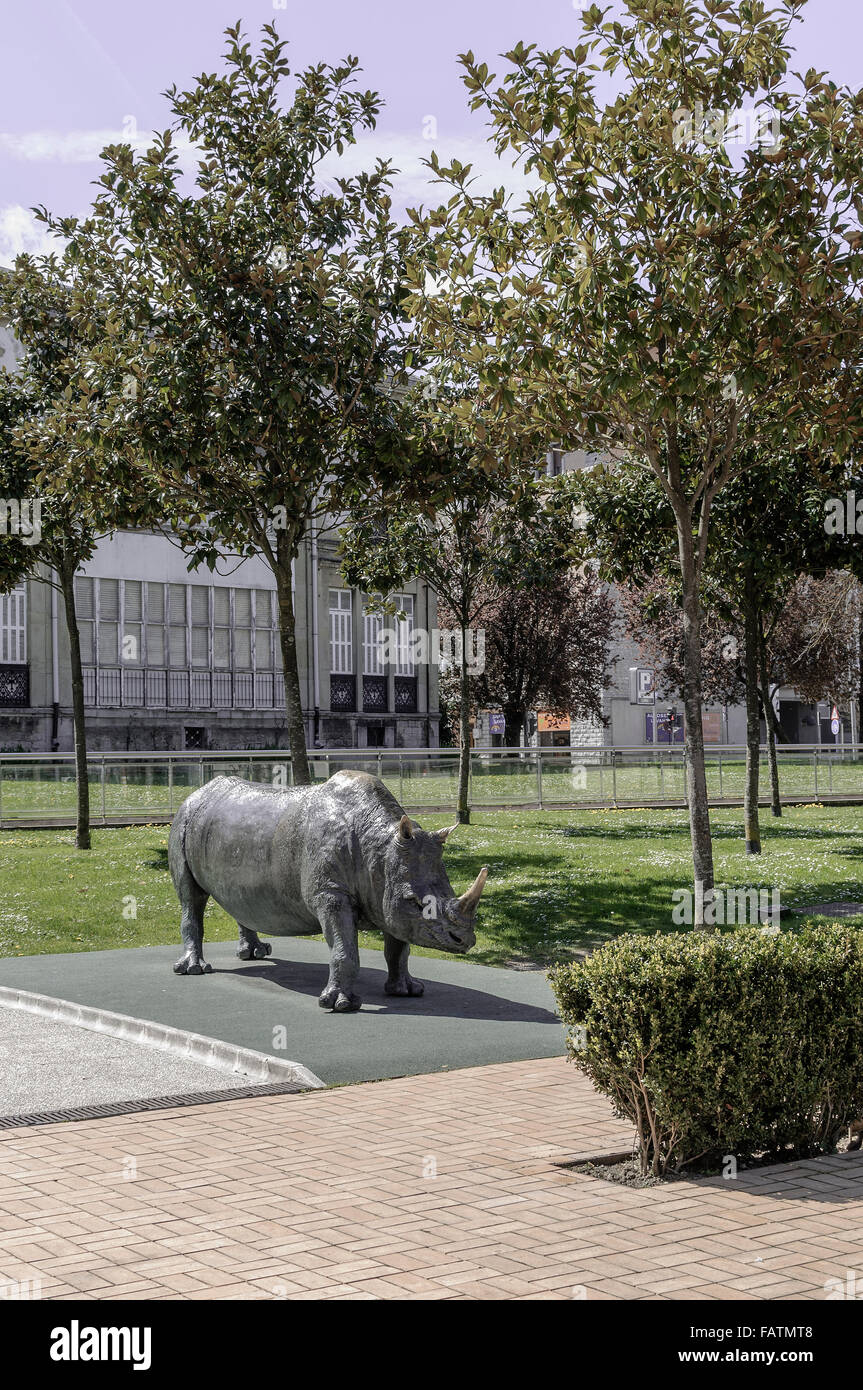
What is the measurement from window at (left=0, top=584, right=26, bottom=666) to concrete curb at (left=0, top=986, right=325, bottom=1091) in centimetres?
2856

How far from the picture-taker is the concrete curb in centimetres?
931

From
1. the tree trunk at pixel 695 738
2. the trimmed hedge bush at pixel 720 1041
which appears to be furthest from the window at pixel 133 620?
the trimmed hedge bush at pixel 720 1041

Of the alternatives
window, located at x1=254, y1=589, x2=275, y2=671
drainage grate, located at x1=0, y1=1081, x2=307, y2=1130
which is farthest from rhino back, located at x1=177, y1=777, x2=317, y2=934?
window, located at x1=254, y1=589, x2=275, y2=671

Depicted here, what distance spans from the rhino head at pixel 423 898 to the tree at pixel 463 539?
698 cm

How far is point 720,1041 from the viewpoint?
22.8 ft

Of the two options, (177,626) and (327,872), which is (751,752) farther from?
(177,626)

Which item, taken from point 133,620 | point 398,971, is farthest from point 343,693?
point 398,971

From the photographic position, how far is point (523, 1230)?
20.0 ft

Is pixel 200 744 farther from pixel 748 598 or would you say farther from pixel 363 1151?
pixel 363 1151

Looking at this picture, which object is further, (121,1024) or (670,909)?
(670,909)

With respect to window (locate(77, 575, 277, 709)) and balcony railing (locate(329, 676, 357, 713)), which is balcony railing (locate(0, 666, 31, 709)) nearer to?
window (locate(77, 575, 277, 709))
